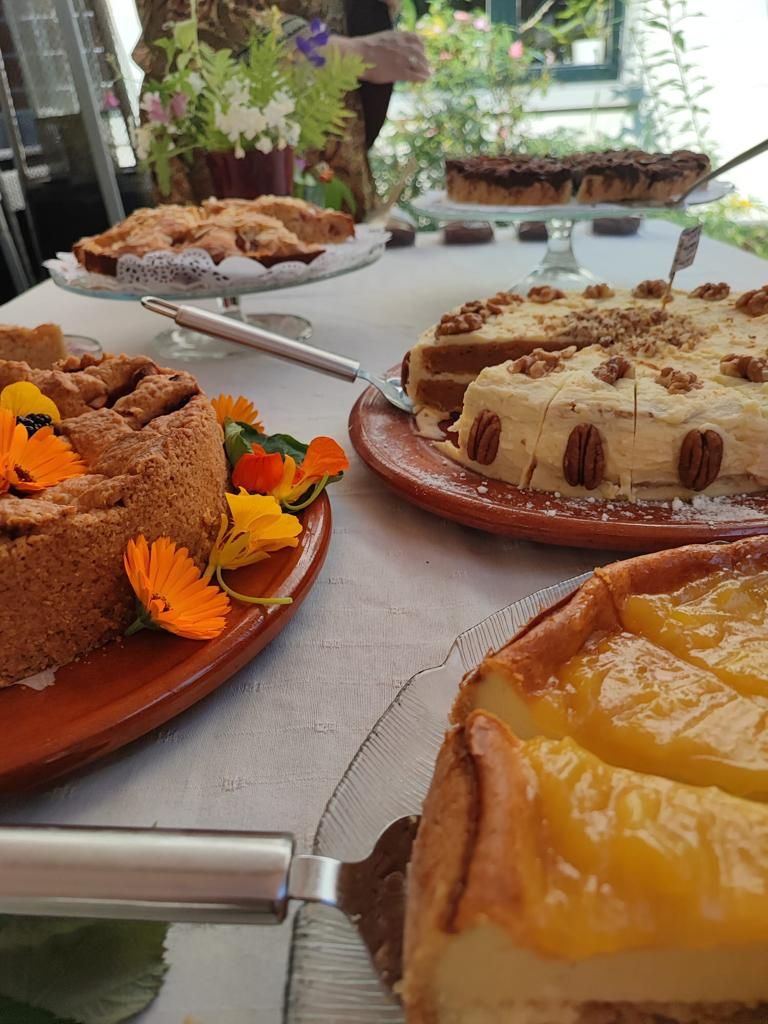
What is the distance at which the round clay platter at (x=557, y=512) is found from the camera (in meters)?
0.98

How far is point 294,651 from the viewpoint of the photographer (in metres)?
0.88

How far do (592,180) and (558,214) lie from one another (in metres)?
0.18

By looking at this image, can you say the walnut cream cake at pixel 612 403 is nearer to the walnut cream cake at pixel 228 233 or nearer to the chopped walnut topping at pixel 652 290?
the chopped walnut topping at pixel 652 290

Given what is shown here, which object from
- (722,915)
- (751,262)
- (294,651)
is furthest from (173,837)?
(751,262)

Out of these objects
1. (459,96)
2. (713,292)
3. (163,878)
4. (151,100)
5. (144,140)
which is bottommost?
(713,292)

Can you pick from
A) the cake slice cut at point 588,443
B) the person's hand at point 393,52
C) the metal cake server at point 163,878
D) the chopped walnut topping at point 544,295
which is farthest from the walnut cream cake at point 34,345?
the person's hand at point 393,52

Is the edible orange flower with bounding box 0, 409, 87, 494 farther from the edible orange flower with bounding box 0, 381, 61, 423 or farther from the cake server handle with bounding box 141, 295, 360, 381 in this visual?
the cake server handle with bounding box 141, 295, 360, 381

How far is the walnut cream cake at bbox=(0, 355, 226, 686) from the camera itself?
0.75 m

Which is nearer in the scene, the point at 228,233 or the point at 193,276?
the point at 193,276

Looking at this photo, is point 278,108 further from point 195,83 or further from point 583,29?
Answer: point 583,29

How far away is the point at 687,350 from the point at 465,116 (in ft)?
15.9

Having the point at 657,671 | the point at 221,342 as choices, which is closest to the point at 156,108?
the point at 221,342

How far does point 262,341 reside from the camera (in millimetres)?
1381

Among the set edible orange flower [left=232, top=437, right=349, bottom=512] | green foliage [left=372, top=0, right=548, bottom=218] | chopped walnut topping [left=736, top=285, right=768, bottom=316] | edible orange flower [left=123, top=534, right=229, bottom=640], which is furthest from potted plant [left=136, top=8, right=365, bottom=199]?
green foliage [left=372, top=0, right=548, bottom=218]
